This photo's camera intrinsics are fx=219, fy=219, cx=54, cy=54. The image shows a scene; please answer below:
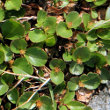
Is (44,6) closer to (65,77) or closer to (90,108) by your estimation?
(65,77)

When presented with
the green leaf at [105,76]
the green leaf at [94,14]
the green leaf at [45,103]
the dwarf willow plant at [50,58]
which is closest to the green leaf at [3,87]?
the dwarf willow plant at [50,58]

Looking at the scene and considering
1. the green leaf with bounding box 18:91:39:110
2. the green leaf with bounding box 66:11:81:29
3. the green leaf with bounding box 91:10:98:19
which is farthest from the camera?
the green leaf with bounding box 91:10:98:19

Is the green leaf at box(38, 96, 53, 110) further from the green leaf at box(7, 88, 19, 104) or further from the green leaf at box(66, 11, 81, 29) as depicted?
the green leaf at box(66, 11, 81, 29)

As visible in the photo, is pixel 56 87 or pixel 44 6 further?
pixel 44 6

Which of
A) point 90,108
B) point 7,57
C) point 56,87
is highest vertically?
point 7,57

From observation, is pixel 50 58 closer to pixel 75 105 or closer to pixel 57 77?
pixel 57 77

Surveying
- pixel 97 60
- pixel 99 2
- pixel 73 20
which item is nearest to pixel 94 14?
pixel 99 2

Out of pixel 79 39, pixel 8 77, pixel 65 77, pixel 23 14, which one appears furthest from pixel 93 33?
pixel 8 77

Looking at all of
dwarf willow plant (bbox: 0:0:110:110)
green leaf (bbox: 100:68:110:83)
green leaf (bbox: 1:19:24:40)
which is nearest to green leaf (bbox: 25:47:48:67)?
dwarf willow plant (bbox: 0:0:110:110)
